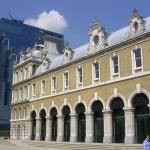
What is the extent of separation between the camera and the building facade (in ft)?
110

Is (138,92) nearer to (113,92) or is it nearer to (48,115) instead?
(113,92)

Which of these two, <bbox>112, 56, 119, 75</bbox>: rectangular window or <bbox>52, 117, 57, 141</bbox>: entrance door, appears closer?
<bbox>112, 56, 119, 75</bbox>: rectangular window

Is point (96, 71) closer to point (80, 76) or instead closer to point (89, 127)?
point (80, 76)

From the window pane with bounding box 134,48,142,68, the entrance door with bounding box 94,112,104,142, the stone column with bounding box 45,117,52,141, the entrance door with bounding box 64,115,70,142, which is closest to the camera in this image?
the window pane with bounding box 134,48,142,68

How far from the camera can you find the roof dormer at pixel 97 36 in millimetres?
38938

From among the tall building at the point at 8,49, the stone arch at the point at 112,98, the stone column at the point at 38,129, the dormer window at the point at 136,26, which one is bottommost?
the stone column at the point at 38,129

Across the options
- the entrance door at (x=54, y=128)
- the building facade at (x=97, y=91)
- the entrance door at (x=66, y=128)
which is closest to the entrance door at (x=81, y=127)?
the building facade at (x=97, y=91)

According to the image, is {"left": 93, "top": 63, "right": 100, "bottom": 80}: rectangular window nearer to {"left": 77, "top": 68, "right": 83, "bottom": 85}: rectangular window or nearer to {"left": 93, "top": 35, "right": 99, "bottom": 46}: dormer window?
{"left": 93, "top": 35, "right": 99, "bottom": 46}: dormer window

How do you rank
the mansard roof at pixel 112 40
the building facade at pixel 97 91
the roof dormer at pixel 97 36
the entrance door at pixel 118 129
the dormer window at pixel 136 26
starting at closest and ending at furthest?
the building facade at pixel 97 91 < the dormer window at pixel 136 26 < the entrance door at pixel 118 129 < the mansard roof at pixel 112 40 < the roof dormer at pixel 97 36

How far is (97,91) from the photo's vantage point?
38500 mm

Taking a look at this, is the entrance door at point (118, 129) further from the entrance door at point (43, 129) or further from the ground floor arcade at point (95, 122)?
the entrance door at point (43, 129)

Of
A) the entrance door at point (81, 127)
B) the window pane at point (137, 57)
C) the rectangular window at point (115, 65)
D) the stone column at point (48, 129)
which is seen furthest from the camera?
the stone column at point (48, 129)

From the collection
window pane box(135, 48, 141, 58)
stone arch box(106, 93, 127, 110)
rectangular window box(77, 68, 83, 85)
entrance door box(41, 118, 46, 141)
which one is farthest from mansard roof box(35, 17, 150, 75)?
entrance door box(41, 118, 46, 141)

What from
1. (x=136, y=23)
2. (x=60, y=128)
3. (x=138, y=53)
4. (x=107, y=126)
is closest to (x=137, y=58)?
(x=138, y=53)
